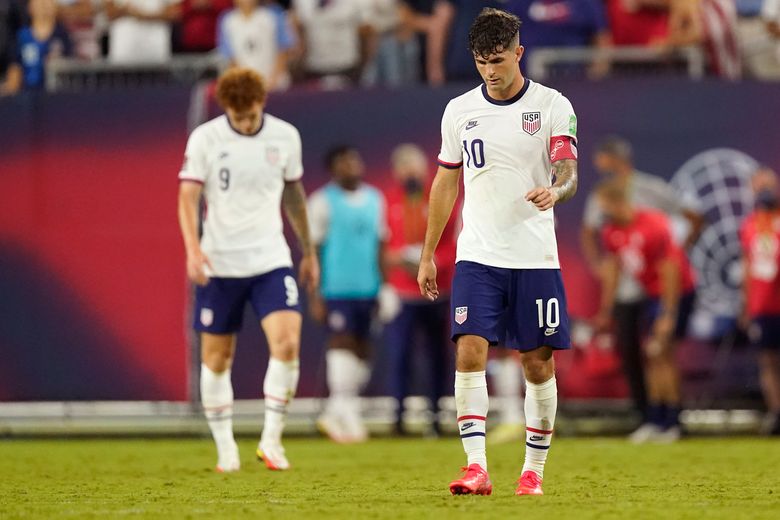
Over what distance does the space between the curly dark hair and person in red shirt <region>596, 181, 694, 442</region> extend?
6.76 m

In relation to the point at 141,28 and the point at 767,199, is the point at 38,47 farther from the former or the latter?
the point at 767,199

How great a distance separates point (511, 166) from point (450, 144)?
37 centimetres

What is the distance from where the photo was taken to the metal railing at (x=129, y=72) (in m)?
15.7

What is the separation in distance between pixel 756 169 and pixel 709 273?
1.16 meters

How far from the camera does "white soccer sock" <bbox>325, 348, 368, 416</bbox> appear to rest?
14.6 metres

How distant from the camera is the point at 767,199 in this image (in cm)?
1455

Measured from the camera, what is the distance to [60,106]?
15.7m

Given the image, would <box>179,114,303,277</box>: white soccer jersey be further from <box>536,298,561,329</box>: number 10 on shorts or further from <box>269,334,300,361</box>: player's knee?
<box>536,298,561,329</box>: number 10 on shorts

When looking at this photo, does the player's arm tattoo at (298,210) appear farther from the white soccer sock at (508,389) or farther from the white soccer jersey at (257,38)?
the white soccer jersey at (257,38)

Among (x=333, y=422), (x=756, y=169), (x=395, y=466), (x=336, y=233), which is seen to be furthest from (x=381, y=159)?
(x=395, y=466)

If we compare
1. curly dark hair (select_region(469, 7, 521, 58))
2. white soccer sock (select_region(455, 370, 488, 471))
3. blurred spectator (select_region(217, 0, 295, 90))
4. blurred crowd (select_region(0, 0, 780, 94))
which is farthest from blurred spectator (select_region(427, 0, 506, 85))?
white soccer sock (select_region(455, 370, 488, 471))

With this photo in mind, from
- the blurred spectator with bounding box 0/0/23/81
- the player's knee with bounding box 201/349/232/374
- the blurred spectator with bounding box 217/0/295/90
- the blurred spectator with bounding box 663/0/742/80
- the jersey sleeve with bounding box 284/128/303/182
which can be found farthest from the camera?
the blurred spectator with bounding box 0/0/23/81

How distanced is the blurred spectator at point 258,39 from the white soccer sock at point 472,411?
8.27 meters

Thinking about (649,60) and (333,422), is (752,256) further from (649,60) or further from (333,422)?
(333,422)
